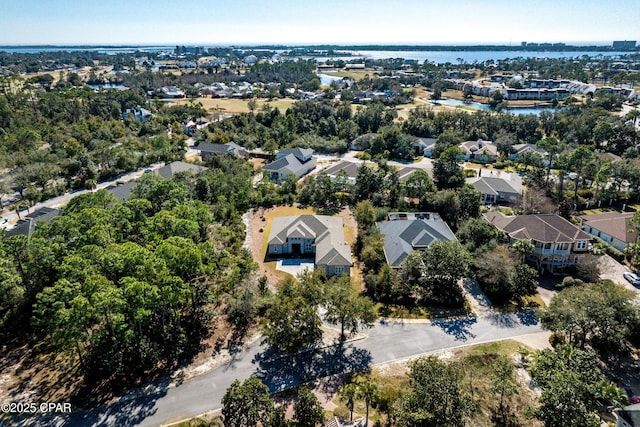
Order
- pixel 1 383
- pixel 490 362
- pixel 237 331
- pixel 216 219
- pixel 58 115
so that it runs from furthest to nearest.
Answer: pixel 58 115
pixel 216 219
pixel 237 331
pixel 490 362
pixel 1 383

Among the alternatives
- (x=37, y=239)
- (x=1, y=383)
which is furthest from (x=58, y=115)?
(x=1, y=383)

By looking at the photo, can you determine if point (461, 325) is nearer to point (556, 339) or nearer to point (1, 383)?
point (556, 339)

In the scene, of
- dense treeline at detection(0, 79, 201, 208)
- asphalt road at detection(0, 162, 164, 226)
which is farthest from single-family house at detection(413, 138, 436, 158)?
asphalt road at detection(0, 162, 164, 226)

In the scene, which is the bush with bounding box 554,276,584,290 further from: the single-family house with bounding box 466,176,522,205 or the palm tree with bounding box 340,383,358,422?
the palm tree with bounding box 340,383,358,422

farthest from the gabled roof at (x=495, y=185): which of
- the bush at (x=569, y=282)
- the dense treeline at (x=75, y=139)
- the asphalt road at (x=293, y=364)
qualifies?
the dense treeline at (x=75, y=139)

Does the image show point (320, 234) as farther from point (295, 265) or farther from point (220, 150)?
point (220, 150)

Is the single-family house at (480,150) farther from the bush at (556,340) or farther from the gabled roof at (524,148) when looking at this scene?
the bush at (556,340)

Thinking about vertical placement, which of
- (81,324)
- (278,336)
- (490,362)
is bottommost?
(490,362)
